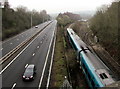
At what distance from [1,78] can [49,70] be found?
6.58m

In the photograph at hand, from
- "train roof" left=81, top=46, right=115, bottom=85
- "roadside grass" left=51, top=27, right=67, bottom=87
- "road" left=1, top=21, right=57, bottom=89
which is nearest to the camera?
"train roof" left=81, top=46, right=115, bottom=85

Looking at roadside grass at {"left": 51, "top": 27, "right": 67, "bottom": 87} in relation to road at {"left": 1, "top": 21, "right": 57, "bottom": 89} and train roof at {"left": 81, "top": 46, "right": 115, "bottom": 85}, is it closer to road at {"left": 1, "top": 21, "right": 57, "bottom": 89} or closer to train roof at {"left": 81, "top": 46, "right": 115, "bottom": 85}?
road at {"left": 1, "top": 21, "right": 57, "bottom": 89}

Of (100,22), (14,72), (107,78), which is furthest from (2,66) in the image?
(100,22)

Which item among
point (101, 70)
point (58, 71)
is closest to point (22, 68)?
point (58, 71)

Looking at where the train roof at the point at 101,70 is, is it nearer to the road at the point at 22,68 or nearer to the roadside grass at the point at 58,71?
the roadside grass at the point at 58,71

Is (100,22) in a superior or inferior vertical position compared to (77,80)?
superior

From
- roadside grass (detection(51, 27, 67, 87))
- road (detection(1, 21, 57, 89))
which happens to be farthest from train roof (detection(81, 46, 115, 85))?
road (detection(1, 21, 57, 89))

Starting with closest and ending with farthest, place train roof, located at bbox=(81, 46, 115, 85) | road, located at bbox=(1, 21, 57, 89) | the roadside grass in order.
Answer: train roof, located at bbox=(81, 46, 115, 85) → road, located at bbox=(1, 21, 57, 89) → the roadside grass

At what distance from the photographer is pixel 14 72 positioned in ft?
87.2

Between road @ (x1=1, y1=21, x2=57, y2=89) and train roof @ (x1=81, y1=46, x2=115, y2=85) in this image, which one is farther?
road @ (x1=1, y1=21, x2=57, y2=89)

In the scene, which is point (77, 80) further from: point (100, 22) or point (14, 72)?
point (100, 22)

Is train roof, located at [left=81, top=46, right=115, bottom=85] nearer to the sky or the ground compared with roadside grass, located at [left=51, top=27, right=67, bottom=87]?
nearer to the sky

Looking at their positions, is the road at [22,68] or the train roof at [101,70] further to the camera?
the road at [22,68]

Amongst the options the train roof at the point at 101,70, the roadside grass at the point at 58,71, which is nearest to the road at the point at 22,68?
the roadside grass at the point at 58,71
